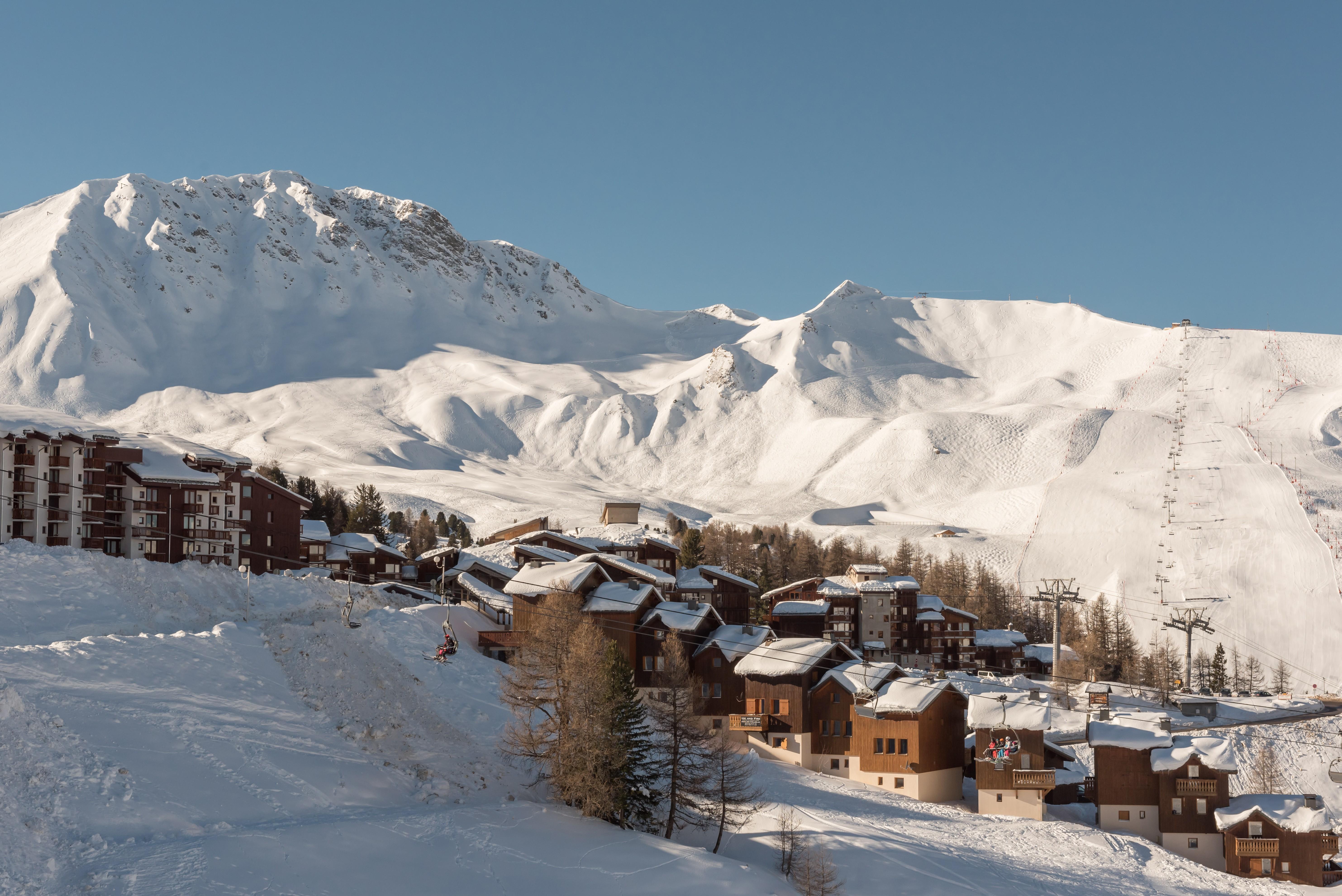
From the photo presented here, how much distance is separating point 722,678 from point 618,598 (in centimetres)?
581

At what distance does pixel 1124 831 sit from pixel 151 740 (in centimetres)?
3472

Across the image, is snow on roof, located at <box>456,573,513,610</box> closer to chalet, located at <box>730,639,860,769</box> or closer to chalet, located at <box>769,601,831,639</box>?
chalet, located at <box>730,639,860,769</box>

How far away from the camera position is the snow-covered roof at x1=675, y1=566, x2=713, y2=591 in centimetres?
6825

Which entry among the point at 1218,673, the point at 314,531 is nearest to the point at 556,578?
the point at 314,531

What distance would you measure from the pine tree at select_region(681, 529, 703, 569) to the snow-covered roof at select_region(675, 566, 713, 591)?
34.1ft

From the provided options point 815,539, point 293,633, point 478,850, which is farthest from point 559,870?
point 815,539

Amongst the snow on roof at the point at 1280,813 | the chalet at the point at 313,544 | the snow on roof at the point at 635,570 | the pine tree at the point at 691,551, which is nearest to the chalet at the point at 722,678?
the snow on roof at the point at 635,570

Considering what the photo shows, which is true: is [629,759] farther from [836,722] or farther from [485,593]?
[485,593]

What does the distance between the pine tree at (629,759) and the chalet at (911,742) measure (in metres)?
14.7

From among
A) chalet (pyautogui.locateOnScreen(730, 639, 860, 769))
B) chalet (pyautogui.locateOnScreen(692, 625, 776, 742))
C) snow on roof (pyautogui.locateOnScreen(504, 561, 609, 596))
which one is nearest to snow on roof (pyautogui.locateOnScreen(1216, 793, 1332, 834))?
chalet (pyautogui.locateOnScreen(730, 639, 860, 769))

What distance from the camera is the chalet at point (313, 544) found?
223 ft

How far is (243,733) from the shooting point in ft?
99.3

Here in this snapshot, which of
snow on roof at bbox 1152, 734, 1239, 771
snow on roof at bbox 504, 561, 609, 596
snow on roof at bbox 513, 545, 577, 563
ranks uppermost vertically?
snow on roof at bbox 513, 545, 577, 563

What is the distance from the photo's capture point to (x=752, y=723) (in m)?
48.2
